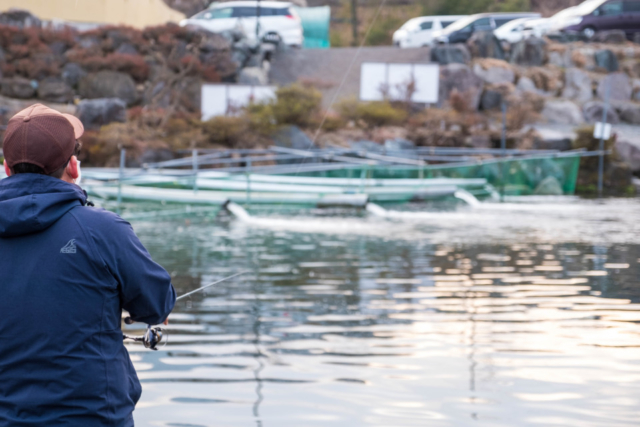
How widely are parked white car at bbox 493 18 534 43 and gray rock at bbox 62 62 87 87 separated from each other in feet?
63.8

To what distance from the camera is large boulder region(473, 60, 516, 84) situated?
35594 millimetres

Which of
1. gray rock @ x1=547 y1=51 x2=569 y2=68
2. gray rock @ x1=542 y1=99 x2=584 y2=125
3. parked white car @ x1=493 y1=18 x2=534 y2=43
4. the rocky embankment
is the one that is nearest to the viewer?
the rocky embankment

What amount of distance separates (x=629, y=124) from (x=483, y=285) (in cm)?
2733

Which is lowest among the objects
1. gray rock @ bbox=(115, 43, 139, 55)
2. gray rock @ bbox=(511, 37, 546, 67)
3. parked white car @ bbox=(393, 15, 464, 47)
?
gray rock @ bbox=(115, 43, 139, 55)

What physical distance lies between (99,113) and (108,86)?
5817 millimetres

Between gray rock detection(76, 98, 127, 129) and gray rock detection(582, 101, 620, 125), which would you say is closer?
gray rock detection(76, 98, 127, 129)

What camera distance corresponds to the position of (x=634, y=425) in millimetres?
4227

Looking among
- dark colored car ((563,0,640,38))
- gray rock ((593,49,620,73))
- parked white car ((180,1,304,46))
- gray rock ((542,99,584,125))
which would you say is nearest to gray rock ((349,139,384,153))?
gray rock ((542,99,584,125))

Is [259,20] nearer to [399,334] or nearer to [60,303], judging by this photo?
→ [399,334]

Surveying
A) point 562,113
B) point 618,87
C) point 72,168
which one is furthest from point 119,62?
point 72,168

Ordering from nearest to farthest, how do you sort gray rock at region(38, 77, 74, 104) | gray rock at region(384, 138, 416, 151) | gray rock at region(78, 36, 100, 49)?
1. gray rock at region(384, 138, 416, 151)
2. gray rock at region(38, 77, 74, 104)
3. gray rock at region(78, 36, 100, 49)

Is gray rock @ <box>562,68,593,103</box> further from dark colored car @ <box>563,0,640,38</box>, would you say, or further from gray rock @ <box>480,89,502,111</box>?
dark colored car @ <box>563,0,640,38</box>

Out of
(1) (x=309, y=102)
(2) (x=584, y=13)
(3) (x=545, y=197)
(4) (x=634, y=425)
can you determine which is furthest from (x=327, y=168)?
(2) (x=584, y=13)

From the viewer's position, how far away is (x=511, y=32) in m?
40.8
